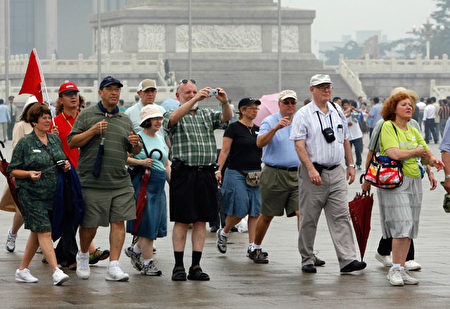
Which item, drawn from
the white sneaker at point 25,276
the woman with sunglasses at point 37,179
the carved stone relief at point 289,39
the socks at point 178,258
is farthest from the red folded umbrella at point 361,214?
the carved stone relief at point 289,39

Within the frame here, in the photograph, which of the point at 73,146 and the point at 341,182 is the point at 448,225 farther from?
the point at 73,146

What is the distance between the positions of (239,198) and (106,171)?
2.20m

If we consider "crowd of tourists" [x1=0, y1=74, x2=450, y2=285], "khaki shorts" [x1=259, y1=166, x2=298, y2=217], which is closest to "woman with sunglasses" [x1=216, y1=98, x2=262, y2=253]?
"khaki shorts" [x1=259, y1=166, x2=298, y2=217]

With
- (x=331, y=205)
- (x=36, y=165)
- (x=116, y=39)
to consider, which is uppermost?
(x=116, y=39)

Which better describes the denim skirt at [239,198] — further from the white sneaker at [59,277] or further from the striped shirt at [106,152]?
the white sneaker at [59,277]

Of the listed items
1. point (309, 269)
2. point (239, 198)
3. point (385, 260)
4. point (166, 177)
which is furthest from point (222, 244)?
point (385, 260)

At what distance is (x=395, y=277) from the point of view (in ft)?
31.3

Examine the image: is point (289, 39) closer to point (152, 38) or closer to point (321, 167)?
point (152, 38)

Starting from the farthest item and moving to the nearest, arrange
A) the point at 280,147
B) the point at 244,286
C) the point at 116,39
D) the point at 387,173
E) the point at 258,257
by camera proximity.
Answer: the point at 116,39, the point at 280,147, the point at 258,257, the point at 387,173, the point at 244,286

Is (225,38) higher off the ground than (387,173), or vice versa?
(225,38)

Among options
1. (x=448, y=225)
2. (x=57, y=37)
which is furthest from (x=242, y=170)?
(x=57, y=37)

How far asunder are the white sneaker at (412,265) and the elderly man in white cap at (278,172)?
1.25 m

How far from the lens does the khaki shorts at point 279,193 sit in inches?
441

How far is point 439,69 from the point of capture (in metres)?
64.1
